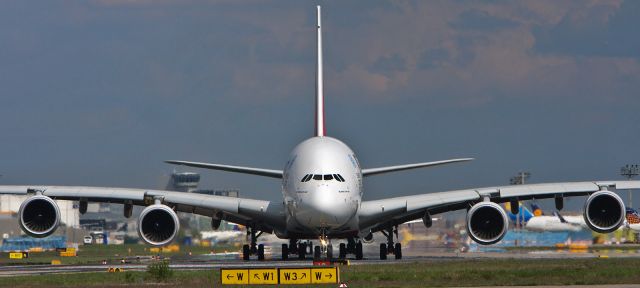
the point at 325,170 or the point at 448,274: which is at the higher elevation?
the point at 325,170

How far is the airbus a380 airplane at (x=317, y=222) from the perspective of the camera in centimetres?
4491

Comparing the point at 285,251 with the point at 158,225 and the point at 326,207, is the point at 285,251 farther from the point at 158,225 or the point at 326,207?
the point at 326,207

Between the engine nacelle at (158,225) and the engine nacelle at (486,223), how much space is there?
1116cm

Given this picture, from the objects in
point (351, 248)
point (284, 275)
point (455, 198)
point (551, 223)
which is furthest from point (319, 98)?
point (551, 223)

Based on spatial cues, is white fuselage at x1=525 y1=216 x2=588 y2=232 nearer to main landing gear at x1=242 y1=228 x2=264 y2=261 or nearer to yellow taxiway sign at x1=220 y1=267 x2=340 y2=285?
main landing gear at x1=242 y1=228 x2=264 y2=261

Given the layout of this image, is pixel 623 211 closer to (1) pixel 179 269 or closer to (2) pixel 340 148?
Result: (2) pixel 340 148

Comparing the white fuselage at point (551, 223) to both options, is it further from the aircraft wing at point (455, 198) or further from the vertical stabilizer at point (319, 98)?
the aircraft wing at point (455, 198)

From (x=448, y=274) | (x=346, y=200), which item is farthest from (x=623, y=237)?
(x=448, y=274)

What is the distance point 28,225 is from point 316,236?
36.2 ft

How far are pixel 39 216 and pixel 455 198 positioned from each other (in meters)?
16.0

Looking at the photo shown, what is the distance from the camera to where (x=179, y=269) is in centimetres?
4231

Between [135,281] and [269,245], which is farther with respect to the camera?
[269,245]

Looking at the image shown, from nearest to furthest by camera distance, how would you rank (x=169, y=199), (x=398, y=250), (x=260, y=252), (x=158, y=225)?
1. (x=158, y=225)
2. (x=169, y=199)
3. (x=260, y=252)
4. (x=398, y=250)

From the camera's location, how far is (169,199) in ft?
156
